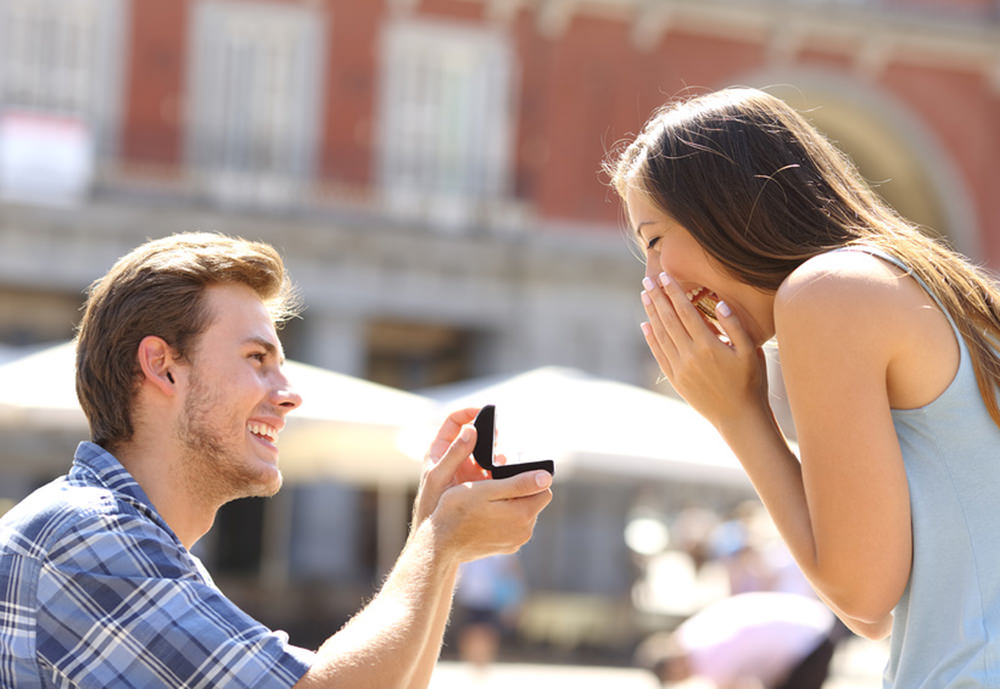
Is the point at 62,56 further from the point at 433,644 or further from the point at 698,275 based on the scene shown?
the point at 698,275

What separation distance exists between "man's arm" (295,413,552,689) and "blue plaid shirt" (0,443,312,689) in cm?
8

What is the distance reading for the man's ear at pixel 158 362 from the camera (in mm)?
2416

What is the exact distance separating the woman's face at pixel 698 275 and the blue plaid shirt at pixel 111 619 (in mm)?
848

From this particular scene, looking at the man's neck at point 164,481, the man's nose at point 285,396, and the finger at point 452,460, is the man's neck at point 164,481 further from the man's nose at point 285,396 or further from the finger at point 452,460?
the finger at point 452,460

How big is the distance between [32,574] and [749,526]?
1292cm

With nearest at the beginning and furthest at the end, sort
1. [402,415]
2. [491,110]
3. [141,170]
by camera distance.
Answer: [402,415] → [141,170] → [491,110]

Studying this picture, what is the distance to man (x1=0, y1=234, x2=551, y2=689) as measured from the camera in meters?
2.05

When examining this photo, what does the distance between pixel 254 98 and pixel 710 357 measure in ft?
57.9

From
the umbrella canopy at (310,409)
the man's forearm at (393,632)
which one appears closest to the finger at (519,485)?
the man's forearm at (393,632)

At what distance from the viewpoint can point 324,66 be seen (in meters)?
19.3

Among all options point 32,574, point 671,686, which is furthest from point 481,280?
point 32,574

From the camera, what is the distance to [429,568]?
7.17 feet

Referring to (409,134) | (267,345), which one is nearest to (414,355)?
(409,134)

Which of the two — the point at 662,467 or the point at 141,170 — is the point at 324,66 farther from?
the point at 662,467
